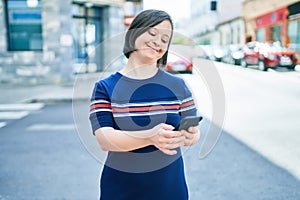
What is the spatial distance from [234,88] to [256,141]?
6.63m

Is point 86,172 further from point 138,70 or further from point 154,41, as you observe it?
point 154,41

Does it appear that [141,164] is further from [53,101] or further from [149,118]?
[53,101]

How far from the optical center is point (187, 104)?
4.73ft

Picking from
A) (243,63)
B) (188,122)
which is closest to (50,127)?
(188,122)

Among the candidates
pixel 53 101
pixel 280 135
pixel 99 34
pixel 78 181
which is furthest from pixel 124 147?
pixel 99 34

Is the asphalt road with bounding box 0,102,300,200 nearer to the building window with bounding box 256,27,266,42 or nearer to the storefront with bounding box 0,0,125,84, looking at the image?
the storefront with bounding box 0,0,125,84

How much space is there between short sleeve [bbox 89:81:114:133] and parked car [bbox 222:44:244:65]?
21029 mm

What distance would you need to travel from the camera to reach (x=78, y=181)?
3756 millimetres

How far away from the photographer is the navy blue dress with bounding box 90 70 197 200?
132cm

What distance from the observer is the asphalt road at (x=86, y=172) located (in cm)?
345

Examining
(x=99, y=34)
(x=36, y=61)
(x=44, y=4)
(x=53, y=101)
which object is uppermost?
(x=44, y=4)

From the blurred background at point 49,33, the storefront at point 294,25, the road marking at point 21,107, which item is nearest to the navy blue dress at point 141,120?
the road marking at point 21,107

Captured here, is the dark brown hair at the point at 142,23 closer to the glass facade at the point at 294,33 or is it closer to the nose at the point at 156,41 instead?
the nose at the point at 156,41

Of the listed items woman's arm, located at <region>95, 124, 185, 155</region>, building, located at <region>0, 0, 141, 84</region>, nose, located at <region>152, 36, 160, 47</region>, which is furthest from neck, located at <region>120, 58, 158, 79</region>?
building, located at <region>0, 0, 141, 84</region>
